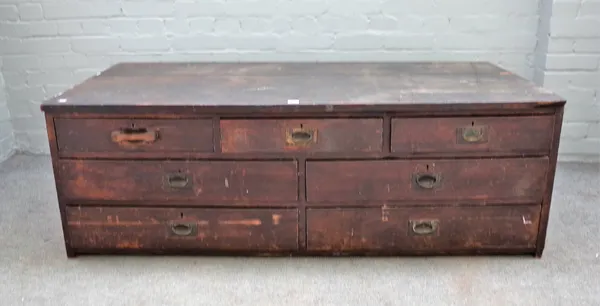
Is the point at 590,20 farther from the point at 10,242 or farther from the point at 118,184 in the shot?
the point at 10,242

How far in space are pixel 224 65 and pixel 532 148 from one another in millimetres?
1205

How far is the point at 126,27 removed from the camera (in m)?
2.50

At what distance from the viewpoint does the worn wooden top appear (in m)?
1.65

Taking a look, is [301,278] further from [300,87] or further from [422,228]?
[300,87]

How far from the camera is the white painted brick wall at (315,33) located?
2418 mm

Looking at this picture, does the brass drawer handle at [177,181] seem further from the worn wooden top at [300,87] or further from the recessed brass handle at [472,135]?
the recessed brass handle at [472,135]

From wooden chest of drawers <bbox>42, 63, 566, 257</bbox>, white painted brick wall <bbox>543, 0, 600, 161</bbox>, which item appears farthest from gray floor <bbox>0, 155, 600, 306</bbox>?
white painted brick wall <bbox>543, 0, 600, 161</bbox>

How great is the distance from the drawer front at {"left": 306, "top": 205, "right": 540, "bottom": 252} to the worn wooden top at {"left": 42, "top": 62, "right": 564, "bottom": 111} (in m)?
0.35

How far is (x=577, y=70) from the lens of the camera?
8.02 ft

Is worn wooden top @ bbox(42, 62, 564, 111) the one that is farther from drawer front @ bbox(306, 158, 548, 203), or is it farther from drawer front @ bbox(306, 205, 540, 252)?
drawer front @ bbox(306, 205, 540, 252)

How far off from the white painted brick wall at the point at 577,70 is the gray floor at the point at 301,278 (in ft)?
2.33

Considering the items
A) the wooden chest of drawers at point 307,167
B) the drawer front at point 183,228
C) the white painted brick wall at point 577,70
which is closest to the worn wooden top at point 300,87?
the wooden chest of drawers at point 307,167

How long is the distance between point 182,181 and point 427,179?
2.45 ft

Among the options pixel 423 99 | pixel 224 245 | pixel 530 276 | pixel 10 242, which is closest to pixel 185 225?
pixel 224 245
